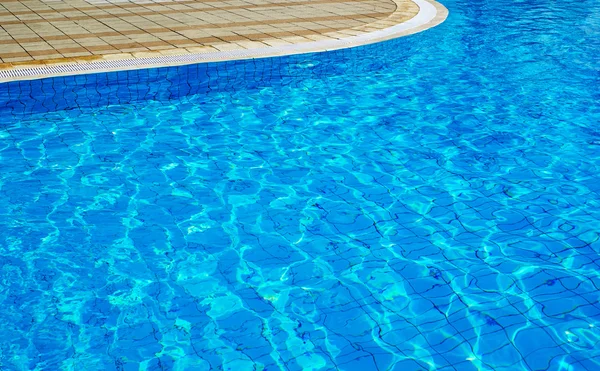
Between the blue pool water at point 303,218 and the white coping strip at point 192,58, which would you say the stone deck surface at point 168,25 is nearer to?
the white coping strip at point 192,58

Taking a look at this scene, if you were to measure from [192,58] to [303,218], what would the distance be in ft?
11.4

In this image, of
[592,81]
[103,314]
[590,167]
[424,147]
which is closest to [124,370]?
[103,314]

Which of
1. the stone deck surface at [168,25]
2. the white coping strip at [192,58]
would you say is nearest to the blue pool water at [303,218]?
the white coping strip at [192,58]

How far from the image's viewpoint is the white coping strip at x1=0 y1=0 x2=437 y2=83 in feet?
23.7

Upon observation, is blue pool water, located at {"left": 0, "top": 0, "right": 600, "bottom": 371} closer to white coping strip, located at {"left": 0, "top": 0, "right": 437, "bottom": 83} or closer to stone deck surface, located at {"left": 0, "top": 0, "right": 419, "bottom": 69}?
white coping strip, located at {"left": 0, "top": 0, "right": 437, "bottom": 83}

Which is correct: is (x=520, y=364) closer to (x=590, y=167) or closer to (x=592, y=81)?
(x=590, y=167)

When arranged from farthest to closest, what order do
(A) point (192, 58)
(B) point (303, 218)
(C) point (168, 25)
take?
(C) point (168, 25), (A) point (192, 58), (B) point (303, 218)

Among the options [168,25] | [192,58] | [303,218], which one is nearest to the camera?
[303,218]

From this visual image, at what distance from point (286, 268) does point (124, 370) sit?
50.7 inches

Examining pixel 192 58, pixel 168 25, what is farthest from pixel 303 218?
pixel 168 25

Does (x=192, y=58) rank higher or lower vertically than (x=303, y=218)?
higher

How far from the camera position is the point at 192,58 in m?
7.89

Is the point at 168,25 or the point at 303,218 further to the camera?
the point at 168,25

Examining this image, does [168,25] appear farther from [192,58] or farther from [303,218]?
[303,218]
